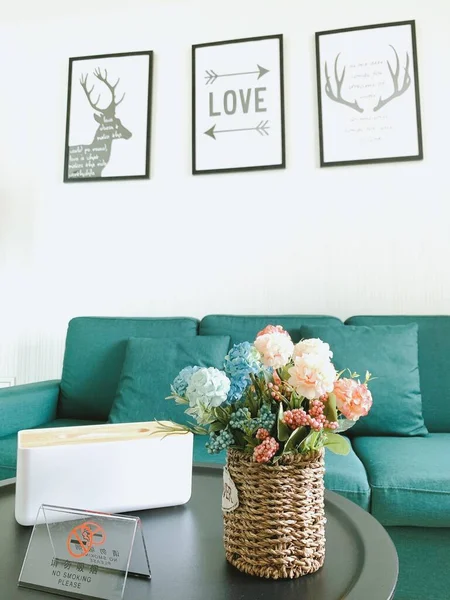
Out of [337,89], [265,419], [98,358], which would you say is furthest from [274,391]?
[337,89]

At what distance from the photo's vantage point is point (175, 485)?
95 cm

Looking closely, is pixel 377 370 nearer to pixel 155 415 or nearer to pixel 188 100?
pixel 155 415

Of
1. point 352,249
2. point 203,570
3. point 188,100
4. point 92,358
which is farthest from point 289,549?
point 188,100

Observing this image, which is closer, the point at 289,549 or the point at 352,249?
the point at 289,549

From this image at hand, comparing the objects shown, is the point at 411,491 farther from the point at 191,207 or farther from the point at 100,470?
the point at 191,207

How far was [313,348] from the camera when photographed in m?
0.69

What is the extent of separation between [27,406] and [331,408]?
1.54m

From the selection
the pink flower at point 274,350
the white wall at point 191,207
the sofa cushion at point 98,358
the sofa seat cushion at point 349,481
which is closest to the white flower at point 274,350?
the pink flower at point 274,350

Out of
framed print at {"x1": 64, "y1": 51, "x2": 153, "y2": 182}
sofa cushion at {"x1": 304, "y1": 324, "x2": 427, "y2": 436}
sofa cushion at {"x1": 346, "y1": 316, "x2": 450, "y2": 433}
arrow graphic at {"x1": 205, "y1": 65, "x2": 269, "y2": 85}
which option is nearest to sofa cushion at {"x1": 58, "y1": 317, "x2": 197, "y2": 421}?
sofa cushion at {"x1": 304, "y1": 324, "x2": 427, "y2": 436}

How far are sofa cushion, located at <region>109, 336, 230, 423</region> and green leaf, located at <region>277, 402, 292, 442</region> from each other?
1164 millimetres

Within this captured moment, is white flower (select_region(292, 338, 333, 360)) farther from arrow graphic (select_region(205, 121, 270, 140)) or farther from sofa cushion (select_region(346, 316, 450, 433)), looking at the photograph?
arrow graphic (select_region(205, 121, 270, 140))

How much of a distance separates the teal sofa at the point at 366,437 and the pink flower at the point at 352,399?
775mm

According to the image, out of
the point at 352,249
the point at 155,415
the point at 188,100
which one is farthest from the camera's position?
the point at 188,100

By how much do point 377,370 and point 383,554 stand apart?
3.78 ft
